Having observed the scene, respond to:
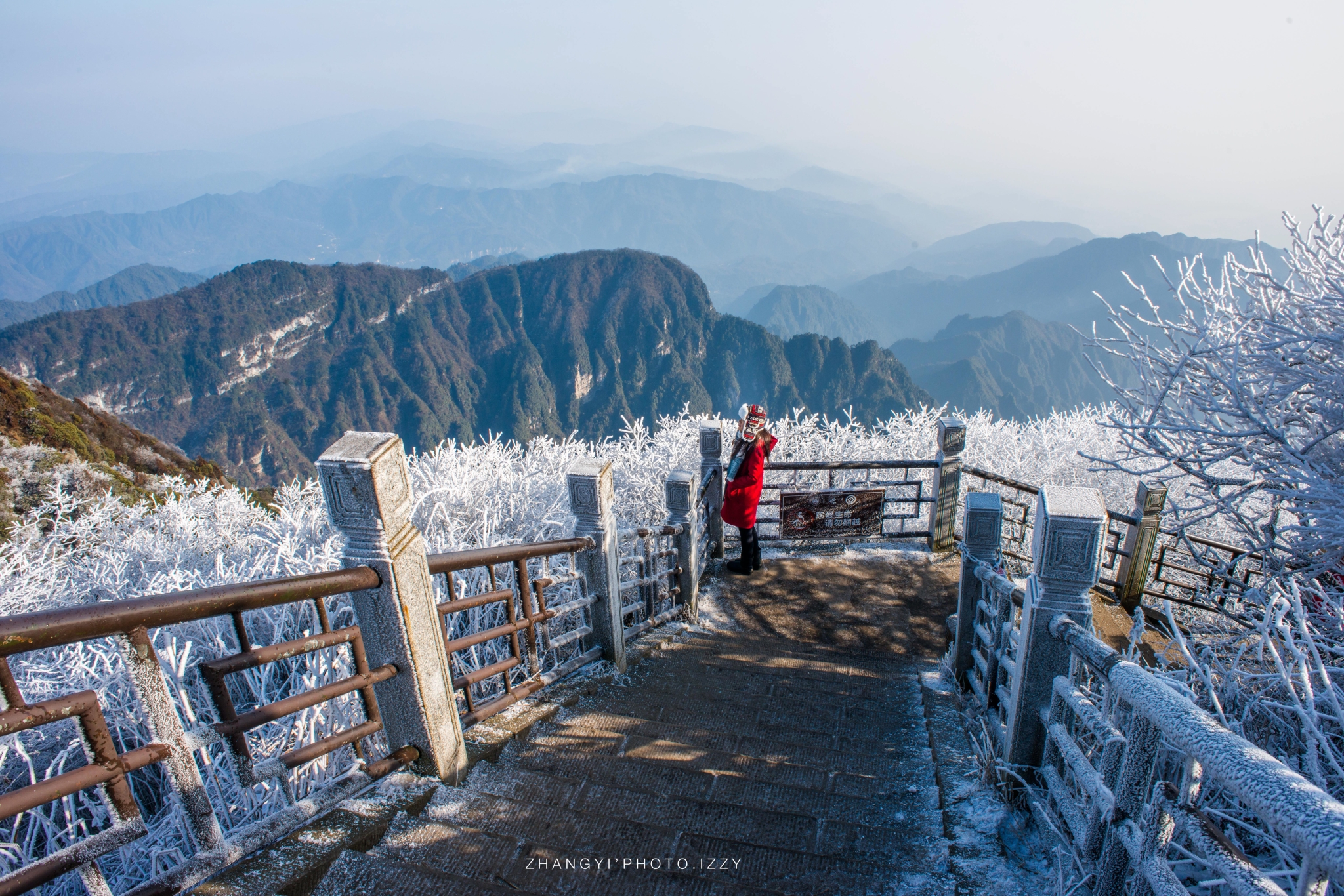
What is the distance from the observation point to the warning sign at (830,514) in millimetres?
7375

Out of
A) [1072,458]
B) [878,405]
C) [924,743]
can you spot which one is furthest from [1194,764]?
[878,405]

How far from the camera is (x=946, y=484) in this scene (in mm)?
7270

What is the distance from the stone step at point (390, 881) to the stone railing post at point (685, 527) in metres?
3.49

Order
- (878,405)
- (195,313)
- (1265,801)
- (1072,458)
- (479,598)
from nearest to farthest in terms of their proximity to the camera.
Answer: (1265,801) < (479,598) < (1072,458) < (195,313) < (878,405)

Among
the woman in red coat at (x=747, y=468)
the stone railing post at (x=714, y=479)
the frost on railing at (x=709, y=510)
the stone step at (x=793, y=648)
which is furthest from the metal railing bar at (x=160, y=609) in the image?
the stone railing post at (x=714, y=479)

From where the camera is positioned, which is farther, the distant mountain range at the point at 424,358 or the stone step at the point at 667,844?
the distant mountain range at the point at 424,358

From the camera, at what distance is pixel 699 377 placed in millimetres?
128750

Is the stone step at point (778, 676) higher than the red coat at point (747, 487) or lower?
lower

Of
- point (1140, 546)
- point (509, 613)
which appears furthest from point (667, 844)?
point (1140, 546)

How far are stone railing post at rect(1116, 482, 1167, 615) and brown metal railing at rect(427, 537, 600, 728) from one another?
5.63 meters

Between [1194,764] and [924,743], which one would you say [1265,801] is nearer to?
[1194,764]

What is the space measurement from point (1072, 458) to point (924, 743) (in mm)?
18321

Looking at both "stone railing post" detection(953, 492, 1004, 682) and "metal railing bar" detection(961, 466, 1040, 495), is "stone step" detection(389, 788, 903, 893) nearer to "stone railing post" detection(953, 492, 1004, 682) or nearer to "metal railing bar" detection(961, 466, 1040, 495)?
"stone railing post" detection(953, 492, 1004, 682)

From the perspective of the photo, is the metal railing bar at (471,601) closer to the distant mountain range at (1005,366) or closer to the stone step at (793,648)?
the stone step at (793,648)
